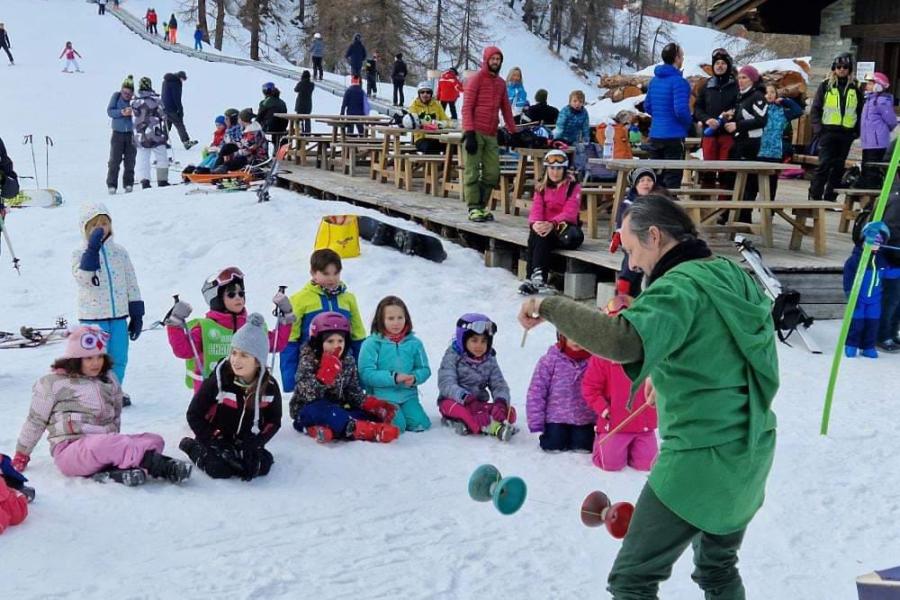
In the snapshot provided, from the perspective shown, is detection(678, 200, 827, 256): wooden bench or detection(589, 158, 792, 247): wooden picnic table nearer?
detection(678, 200, 827, 256): wooden bench

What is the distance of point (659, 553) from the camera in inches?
123

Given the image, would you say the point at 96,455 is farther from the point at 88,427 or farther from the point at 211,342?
the point at 211,342

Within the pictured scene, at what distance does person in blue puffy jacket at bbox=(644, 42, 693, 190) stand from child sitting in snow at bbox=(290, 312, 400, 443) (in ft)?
17.6

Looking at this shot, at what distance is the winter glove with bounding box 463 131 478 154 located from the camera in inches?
424

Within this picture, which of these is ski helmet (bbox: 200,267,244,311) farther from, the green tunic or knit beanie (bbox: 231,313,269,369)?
the green tunic

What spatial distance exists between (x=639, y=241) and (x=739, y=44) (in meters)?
57.0

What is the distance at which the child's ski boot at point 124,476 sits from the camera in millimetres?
5004

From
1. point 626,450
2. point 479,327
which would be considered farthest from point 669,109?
point 626,450

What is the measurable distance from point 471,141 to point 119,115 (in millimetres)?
7328

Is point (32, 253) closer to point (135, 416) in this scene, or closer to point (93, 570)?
point (135, 416)

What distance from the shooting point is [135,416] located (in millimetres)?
6398

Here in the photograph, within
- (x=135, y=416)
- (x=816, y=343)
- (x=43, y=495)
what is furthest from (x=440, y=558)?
(x=816, y=343)

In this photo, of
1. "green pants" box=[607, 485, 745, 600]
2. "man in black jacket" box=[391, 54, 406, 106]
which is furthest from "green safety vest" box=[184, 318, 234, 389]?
"man in black jacket" box=[391, 54, 406, 106]

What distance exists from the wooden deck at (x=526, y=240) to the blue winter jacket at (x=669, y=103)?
128 centimetres
